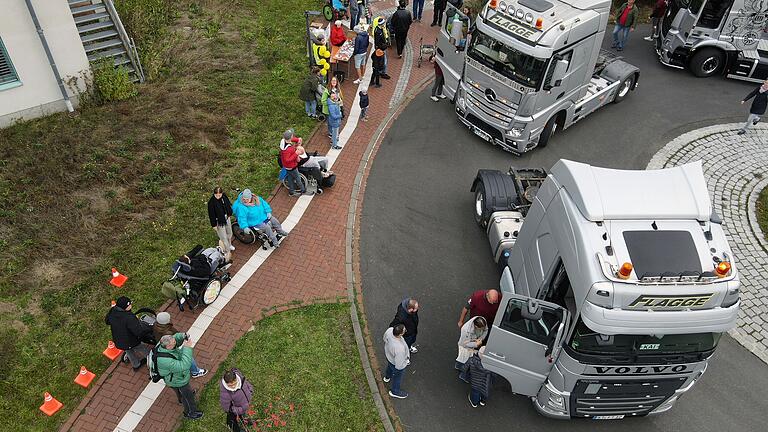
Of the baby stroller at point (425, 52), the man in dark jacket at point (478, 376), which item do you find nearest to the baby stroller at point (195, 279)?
the man in dark jacket at point (478, 376)

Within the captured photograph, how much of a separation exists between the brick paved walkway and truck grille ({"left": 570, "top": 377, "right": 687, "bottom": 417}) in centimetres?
491

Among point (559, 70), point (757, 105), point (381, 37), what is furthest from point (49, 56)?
point (757, 105)

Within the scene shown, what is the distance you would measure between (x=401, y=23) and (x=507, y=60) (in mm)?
5751

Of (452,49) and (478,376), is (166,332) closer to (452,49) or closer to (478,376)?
(478,376)

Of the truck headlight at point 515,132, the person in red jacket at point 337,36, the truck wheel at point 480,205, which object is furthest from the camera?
the person in red jacket at point 337,36

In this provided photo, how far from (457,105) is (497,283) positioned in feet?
20.5

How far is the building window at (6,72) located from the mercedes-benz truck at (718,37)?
20.0m

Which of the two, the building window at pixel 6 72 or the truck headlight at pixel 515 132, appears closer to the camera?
the building window at pixel 6 72

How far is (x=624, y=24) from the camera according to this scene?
19844 mm

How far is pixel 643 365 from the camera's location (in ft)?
26.6

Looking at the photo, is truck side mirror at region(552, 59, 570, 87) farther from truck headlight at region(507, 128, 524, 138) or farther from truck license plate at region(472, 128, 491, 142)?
truck license plate at region(472, 128, 491, 142)

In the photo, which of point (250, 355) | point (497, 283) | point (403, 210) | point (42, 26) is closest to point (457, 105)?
point (403, 210)

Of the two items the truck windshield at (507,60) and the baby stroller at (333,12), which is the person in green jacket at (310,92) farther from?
the baby stroller at (333,12)

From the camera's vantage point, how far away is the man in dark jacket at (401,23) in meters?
18.5
